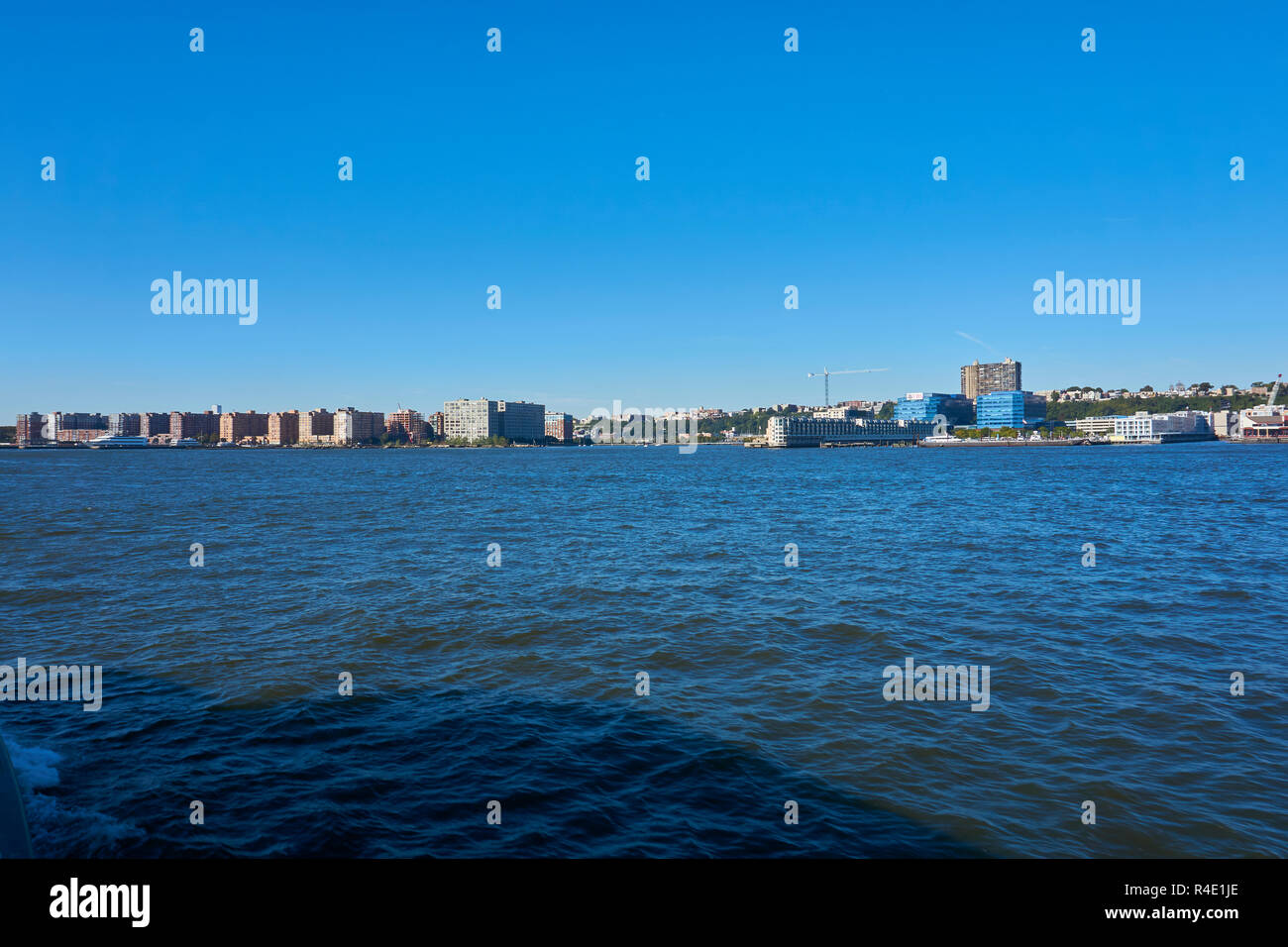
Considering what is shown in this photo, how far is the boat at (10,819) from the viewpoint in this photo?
6488mm

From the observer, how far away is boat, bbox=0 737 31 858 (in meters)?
6.49

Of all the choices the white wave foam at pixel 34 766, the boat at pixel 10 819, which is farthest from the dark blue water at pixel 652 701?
the boat at pixel 10 819

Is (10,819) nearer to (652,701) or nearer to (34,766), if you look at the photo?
(34,766)

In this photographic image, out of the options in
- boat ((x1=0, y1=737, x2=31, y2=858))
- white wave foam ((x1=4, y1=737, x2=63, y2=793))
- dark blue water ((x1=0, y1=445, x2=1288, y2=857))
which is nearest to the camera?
boat ((x1=0, y1=737, x2=31, y2=858))

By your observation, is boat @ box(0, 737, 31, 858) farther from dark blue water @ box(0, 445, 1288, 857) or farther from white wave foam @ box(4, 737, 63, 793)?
white wave foam @ box(4, 737, 63, 793)

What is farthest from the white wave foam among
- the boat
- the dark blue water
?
the boat

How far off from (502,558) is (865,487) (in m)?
48.1

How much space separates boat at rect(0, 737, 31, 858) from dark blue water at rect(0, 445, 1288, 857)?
1.54 meters

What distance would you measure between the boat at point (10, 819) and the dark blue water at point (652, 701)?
1537 millimetres

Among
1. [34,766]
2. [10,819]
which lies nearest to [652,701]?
[10,819]

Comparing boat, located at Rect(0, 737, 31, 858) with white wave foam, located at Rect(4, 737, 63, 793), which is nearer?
boat, located at Rect(0, 737, 31, 858)

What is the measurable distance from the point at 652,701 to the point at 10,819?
8.64 metres
